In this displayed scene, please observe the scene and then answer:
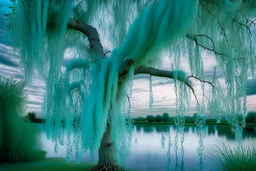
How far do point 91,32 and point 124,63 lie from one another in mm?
1469

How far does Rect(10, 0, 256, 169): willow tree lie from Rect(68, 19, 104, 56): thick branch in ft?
0.09

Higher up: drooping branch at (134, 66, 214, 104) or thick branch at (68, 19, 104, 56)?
thick branch at (68, 19, 104, 56)

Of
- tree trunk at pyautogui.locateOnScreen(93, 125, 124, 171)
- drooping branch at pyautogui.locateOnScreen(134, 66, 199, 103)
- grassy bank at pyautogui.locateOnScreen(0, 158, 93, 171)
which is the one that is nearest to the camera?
drooping branch at pyautogui.locateOnScreen(134, 66, 199, 103)

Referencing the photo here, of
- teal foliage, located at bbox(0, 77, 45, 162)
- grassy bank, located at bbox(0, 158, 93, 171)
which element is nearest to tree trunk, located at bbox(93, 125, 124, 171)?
grassy bank, located at bbox(0, 158, 93, 171)

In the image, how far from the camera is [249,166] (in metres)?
5.45

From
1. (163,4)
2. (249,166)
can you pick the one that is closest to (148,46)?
(163,4)

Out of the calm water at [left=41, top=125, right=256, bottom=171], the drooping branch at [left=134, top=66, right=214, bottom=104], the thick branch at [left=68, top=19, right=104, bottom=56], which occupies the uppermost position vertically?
the thick branch at [left=68, top=19, right=104, bottom=56]

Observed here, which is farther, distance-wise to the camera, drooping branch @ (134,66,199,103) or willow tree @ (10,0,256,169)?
drooping branch @ (134,66,199,103)

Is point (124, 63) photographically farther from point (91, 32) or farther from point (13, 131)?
point (13, 131)

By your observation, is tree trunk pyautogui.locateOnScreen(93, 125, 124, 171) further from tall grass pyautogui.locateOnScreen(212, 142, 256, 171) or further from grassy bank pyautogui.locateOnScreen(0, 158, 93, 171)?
tall grass pyautogui.locateOnScreen(212, 142, 256, 171)

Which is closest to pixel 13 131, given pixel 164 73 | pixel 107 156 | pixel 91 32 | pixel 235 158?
pixel 107 156

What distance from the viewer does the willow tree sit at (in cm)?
373

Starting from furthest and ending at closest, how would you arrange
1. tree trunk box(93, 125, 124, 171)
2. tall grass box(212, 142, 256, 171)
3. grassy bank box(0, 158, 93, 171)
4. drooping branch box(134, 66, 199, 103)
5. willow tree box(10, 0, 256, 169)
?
grassy bank box(0, 158, 93, 171) < tall grass box(212, 142, 256, 171) < tree trunk box(93, 125, 124, 171) < drooping branch box(134, 66, 199, 103) < willow tree box(10, 0, 256, 169)

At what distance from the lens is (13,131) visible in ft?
23.9
